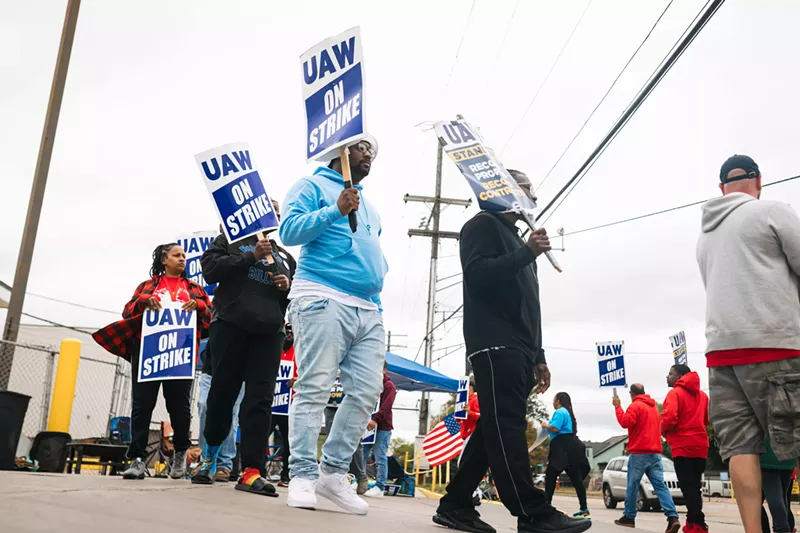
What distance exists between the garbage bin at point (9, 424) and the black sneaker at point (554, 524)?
5.62 m

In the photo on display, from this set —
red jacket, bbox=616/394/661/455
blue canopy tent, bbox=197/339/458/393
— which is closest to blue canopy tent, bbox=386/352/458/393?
blue canopy tent, bbox=197/339/458/393

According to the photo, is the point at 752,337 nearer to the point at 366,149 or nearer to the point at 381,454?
the point at 366,149

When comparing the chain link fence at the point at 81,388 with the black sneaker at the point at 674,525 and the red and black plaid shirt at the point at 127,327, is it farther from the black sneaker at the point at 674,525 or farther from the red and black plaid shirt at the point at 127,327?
the black sneaker at the point at 674,525

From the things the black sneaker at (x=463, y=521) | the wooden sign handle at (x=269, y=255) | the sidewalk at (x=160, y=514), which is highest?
the wooden sign handle at (x=269, y=255)

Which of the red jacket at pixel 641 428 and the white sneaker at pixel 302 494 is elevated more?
the red jacket at pixel 641 428

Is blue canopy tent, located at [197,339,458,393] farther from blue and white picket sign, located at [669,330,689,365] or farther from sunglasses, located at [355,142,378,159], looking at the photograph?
sunglasses, located at [355,142,378,159]

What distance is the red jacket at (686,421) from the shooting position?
22.2 ft

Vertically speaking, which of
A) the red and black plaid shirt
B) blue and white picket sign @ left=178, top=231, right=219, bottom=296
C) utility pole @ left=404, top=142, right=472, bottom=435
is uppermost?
utility pole @ left=404, top=142, right=472, bottom=435

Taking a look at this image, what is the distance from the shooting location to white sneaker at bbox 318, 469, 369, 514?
3.77 metres

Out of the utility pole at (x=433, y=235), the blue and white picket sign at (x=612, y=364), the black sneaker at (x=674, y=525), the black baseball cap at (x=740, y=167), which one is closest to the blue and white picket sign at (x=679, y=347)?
the blue and white picket sign at (x=612, y=364)

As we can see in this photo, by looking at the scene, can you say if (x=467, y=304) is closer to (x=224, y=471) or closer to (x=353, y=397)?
(x=353, y=397)

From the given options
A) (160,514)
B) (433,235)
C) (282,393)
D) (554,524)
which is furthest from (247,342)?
(433,235)

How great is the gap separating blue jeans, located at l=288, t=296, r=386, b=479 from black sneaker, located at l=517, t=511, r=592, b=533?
3.24 ft

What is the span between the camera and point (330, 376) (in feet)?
12.4
